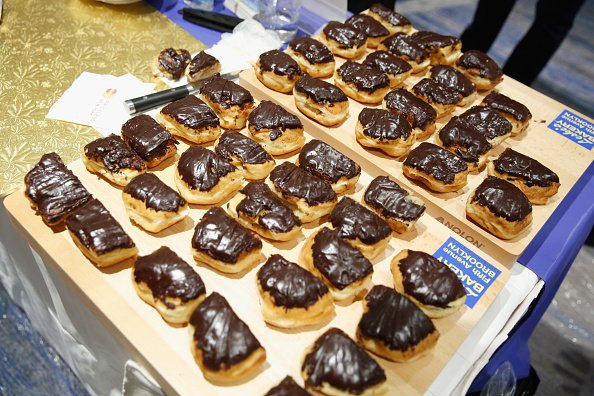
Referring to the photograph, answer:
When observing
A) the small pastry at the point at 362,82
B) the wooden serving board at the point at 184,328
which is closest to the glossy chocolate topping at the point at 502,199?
the wooden serving board at the point at 184,328

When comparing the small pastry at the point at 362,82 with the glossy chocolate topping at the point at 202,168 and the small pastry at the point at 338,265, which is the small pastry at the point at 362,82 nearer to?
the glossy chocolate topping at the point at 202,168

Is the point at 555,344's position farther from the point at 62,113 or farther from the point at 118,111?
the point at 62,113

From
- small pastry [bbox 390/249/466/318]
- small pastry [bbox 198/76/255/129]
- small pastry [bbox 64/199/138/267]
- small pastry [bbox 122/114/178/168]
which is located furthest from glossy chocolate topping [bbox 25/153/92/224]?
small pastry [bbox 390/249/466/318]

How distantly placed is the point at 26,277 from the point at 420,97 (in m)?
2.56

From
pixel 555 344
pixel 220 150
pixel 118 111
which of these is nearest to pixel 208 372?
pixel 220 150

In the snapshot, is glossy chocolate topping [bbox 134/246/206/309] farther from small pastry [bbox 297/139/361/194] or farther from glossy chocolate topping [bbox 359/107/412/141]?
glossy chocolate topping [bbox 359/107/412/141]

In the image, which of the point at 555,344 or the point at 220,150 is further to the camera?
the point at 555,344

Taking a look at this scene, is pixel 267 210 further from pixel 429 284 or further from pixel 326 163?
pixel 429 284

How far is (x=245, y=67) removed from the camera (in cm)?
327

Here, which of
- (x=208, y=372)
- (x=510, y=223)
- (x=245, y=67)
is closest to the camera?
(x=208, y=372)

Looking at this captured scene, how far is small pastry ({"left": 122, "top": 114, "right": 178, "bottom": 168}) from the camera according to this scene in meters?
2.33

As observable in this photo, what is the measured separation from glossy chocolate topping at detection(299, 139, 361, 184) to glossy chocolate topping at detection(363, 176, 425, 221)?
0.42 feet

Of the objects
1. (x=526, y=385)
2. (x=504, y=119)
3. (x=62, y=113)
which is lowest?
(x=526, y=385)

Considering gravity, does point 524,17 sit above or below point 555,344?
above
